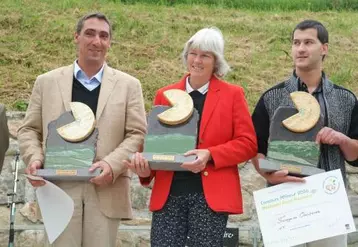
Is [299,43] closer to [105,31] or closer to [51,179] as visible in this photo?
[105,31]

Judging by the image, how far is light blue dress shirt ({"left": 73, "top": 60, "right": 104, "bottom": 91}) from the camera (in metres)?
3.88

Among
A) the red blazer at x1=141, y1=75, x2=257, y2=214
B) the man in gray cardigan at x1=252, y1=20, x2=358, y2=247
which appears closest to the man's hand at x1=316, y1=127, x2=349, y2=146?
the man in gray cardigan at x1=252, y1=20, x2=358, y2=247

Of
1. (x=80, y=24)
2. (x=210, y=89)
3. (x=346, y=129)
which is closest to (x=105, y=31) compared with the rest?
(x=80, y=24)

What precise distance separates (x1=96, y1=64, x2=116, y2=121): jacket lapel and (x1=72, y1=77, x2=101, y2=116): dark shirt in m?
0.03

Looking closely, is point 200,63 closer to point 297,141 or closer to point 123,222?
point 297,141

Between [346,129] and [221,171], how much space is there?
2.28 ft

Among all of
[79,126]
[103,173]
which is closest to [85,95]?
[79,126]

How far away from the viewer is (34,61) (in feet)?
21.1

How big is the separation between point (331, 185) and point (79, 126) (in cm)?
133

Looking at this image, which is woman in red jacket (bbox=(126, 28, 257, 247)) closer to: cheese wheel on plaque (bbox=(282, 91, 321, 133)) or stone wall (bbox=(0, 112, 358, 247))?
cheese wheel on plaque (bbox=(282, 91, 321, 133))

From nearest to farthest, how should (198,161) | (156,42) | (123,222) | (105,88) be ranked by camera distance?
(198,161) < (105,88) < (123,222) < (156,42)

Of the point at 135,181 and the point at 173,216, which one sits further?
the point at 135,181

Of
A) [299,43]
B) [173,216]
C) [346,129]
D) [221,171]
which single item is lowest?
[173,216]

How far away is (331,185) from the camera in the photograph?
3486mm
